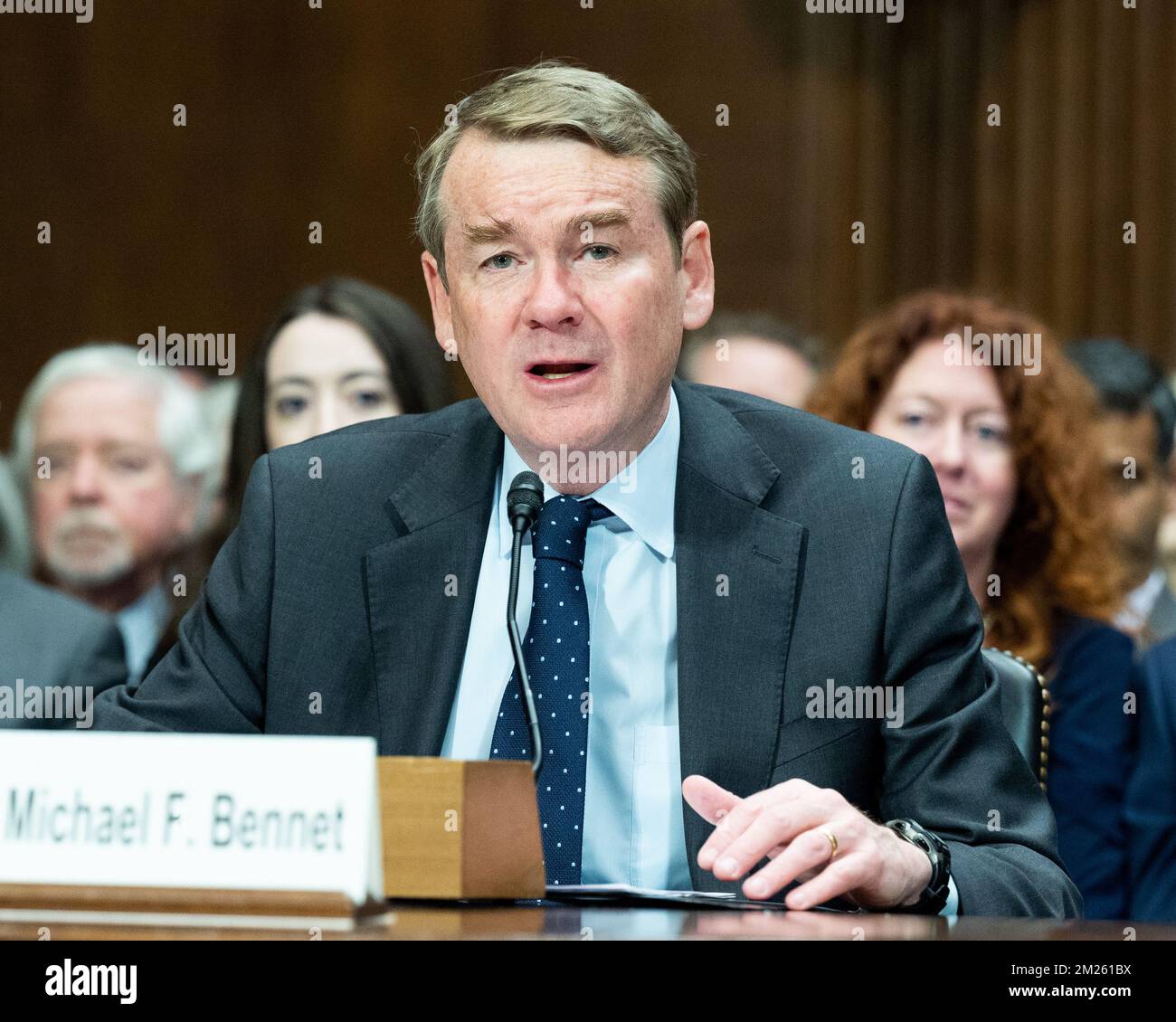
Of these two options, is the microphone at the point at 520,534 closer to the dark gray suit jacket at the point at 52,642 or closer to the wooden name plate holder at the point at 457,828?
the wooden name plate holder at the point at 457,828

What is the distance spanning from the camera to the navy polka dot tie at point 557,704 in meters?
1.76

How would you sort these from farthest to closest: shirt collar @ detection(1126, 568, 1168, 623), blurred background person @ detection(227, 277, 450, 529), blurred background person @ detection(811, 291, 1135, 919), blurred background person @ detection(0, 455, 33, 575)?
blurred background person @ detection(0, 455, 33, 575) < shirt collar @ detection(1126, 568, 1168, 623) < blurred background person @ detection(227, 277, 450, 529) < blurred background person @ detection(811, 291, 1135, 919)

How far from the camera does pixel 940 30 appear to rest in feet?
17.2

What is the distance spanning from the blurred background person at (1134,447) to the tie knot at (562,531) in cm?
211

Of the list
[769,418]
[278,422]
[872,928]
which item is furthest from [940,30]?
[872,928]

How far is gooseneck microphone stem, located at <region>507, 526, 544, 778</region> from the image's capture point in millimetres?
1488

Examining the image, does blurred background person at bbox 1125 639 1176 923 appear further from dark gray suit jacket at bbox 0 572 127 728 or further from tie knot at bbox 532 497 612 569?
dark gray suit jacket at bbox 0 572 127 728
